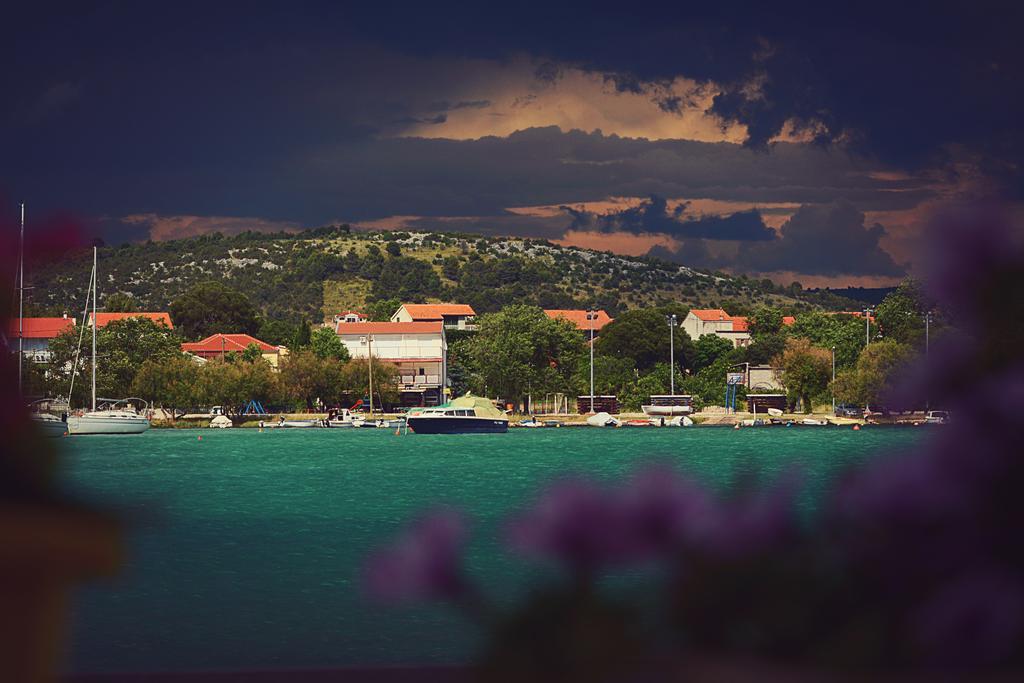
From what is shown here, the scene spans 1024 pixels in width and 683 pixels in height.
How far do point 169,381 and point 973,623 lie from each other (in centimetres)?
6790

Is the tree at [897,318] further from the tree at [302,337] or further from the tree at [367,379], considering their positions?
the tree at [302,337]

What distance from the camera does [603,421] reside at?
70938mm

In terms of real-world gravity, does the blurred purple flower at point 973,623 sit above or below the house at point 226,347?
below

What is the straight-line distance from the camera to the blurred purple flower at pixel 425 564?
1284mm

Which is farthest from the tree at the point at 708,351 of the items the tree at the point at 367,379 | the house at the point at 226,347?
the house at the point at 226,347

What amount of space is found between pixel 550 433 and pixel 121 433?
872 inches

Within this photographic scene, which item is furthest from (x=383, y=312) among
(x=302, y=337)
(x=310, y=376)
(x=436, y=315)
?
(x=310, y=376)

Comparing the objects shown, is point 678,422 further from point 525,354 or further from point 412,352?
point 412,352

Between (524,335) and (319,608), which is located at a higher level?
(524,335)

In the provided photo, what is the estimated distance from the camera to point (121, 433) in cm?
6397

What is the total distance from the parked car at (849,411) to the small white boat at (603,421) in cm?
1234

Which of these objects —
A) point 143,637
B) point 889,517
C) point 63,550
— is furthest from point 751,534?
point 143,637

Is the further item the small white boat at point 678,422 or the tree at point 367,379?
the tree at point 367,379

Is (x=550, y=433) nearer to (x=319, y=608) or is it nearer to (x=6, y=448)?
(x=319, y=608)
